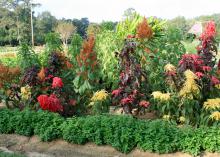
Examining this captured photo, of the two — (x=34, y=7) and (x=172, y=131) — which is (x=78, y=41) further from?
(x=34, y=7)

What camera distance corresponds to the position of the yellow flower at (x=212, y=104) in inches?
250

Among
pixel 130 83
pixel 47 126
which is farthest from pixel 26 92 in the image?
pixel 130 83

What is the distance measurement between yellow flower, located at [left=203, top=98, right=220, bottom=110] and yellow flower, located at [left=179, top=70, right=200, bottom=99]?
258 mm

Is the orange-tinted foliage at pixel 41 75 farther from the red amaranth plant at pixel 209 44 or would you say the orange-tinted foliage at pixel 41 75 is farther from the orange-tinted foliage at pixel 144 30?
the red amaranth plant at pixel 209 44

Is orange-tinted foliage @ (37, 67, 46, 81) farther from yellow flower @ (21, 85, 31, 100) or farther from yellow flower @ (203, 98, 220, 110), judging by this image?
yellow flower @ (203, 98, 220, 110)

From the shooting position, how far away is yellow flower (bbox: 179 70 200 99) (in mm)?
6332

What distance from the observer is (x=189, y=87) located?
630 cm

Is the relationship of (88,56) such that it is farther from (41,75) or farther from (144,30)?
(144,30)

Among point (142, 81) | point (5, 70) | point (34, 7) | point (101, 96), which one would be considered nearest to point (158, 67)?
point (142, 81)

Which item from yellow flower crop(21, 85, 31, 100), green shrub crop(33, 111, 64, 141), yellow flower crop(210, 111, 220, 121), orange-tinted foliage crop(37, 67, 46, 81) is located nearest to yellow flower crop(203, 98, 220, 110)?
yellow flower crop(210, 111, 220, 121)

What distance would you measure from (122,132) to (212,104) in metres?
1.54

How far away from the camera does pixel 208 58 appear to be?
23.7 ft

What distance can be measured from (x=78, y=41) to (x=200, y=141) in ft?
14.9

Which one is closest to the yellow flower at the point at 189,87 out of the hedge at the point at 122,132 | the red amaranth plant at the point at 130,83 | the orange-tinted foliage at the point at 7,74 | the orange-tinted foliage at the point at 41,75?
the hedge at the point at 122,132
